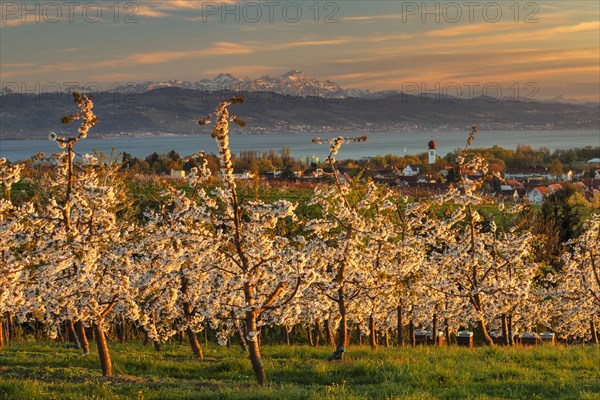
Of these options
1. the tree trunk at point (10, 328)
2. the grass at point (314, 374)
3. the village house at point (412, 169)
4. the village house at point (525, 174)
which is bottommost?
the tree trunk at point (10, 328)

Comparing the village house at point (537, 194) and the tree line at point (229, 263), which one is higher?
the tree line at point (229, 263)

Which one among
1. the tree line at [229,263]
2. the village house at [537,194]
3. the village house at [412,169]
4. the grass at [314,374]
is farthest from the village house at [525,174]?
the grass at [314,374]

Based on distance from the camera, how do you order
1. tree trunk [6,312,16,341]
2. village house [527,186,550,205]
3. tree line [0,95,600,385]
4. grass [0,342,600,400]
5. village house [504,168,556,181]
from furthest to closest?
village house [504,168,556,181] → village house [527,186,550,205] → tree trunk [6,312,16,341] → tree line [0,95,600,385] → grass [0,342,600,400]

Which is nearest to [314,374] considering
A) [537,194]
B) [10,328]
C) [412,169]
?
[10,328]

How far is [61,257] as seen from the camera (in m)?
15.4

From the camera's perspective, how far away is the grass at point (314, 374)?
47.1ft

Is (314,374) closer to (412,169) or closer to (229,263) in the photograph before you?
(229,263)

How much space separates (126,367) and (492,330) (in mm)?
18953

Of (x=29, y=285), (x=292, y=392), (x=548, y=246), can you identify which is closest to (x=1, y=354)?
(x=29, y=285)

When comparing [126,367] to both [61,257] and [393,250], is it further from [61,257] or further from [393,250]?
[393,250]

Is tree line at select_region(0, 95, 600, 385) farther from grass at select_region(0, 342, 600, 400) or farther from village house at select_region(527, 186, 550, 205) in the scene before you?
village house at select_region(527, 186, 550, 205)

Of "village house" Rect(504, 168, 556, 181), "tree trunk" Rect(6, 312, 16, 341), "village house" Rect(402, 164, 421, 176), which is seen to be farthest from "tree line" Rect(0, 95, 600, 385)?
"village house" Rect(504, 168, 556, 181)

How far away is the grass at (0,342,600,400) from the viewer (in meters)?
14.4

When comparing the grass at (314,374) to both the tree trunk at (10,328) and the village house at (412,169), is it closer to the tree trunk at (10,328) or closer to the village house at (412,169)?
the tree trunk at (10,328)
